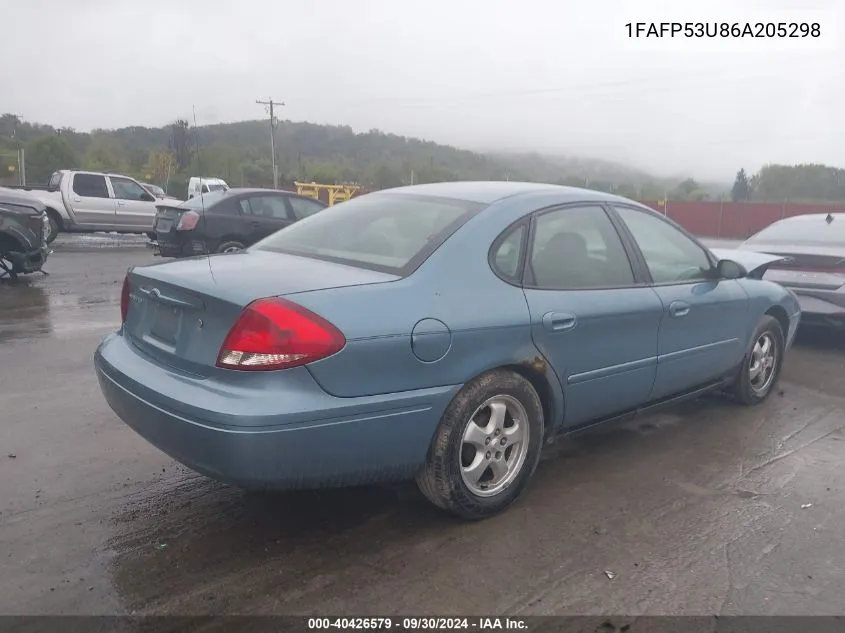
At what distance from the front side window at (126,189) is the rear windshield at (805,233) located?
14.6 metres

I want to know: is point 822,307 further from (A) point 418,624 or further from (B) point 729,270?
(A) point 418,624

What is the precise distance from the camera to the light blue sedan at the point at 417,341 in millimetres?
2668

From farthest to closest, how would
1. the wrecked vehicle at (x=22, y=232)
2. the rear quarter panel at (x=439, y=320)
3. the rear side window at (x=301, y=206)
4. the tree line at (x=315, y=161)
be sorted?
the tree line at (x=315, y=161)
the rear side window at (x=301, y=206)
the wrecked vehicle at (x=22, y=232)
the rear quarter panel at (x=439, y=320)

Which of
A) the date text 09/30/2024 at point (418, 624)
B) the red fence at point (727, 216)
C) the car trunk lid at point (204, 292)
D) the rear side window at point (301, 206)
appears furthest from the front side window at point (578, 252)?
the red fence at point (727, 216)

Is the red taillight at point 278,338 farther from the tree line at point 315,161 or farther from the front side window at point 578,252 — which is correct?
the tree line at point 315,161

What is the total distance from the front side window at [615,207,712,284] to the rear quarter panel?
1.10 m

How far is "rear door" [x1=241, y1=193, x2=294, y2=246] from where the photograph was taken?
11656mm

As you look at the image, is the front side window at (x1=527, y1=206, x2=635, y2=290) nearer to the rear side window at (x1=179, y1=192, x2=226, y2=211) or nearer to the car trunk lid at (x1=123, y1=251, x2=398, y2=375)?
the car trunk lid at (x1=123, y1=251, x2=398, y2=375)

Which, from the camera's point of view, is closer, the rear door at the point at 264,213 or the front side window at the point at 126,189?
the rear door at the point at 264,213

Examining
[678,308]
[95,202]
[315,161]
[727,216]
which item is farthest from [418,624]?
[315,161]

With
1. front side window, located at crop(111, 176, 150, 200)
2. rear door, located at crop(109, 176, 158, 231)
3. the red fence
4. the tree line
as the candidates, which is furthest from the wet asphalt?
the red fence

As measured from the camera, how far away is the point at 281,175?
157 feet

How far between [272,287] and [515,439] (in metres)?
1.33

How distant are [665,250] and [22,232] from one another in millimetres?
9235
